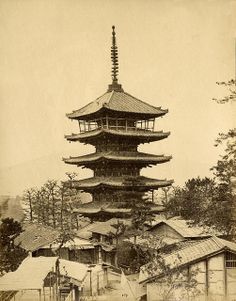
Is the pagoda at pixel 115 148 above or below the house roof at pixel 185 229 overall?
above

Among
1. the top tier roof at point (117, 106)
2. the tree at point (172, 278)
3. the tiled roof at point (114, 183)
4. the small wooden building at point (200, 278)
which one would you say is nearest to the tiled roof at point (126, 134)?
the top tier roof at point (117, 106)

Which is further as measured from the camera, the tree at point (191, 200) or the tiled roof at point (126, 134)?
the tree at point (191, 200)

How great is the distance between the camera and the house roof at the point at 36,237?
10.1 m

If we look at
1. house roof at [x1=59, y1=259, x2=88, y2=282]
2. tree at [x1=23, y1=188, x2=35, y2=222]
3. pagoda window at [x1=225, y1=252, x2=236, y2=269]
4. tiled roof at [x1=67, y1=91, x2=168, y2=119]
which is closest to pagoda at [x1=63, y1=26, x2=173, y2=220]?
tiled roof at [x1=67, y1=91, x2=168, y2=119]

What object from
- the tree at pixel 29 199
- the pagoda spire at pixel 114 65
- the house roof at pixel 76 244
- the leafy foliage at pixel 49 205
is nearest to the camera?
the pagoda spire at pixel 114 65

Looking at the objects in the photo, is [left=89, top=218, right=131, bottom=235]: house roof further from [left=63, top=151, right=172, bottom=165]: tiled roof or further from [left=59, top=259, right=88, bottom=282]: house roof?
[left=59, top=259, right=88, bottom=282]: house roof

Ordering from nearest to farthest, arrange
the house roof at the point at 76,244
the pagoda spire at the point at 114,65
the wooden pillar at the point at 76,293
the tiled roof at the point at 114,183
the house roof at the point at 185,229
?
the wooden pillar at the point at 76,293
the pagoda spire at the point at 114,65
the house roof at the point at 76,244
the house roof at the point at 185,229
the tiled roof at the point at 114,183

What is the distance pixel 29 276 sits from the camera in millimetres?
6645

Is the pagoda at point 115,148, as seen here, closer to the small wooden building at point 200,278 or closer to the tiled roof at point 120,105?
the tiled roof at point 120,105

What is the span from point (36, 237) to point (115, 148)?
9.40ft

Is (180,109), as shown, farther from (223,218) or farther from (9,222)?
(9,222)

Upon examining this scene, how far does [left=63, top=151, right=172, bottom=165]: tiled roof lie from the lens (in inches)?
456

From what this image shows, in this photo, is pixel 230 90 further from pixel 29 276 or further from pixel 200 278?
pixel 29 276

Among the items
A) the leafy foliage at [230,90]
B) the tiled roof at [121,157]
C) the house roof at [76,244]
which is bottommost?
→ the house roof at [76,244]
